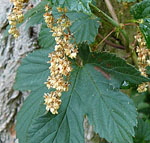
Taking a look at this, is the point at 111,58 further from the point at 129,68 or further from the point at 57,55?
the point at 57,55

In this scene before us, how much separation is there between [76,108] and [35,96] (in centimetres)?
17

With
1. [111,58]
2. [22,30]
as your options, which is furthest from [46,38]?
[111,58]

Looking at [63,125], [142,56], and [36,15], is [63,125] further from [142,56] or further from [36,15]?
[36,15]

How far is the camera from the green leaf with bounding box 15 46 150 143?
2.58 ft

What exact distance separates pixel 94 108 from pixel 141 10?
13.6 inches

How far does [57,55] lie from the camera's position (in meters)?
0.69

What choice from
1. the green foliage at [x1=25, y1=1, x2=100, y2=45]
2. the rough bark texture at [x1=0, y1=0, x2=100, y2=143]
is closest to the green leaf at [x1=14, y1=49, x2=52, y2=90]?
the green foliage at [x1=25, y1=1, x2=100, y2=45]

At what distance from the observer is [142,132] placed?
50.3 inches

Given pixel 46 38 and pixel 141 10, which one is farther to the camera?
pixel 46 38

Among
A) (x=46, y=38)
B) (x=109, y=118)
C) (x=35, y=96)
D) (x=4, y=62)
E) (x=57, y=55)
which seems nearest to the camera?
(x=57, y=55)

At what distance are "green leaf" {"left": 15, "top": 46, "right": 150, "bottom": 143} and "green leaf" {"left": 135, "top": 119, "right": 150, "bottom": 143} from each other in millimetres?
497

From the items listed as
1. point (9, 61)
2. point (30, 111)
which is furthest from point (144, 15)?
point (9, 61)

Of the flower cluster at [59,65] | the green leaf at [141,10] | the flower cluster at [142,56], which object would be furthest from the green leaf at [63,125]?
the green leaf at [141,10]

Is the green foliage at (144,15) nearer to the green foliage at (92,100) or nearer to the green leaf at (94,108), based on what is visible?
the green foliage at (92,100)
